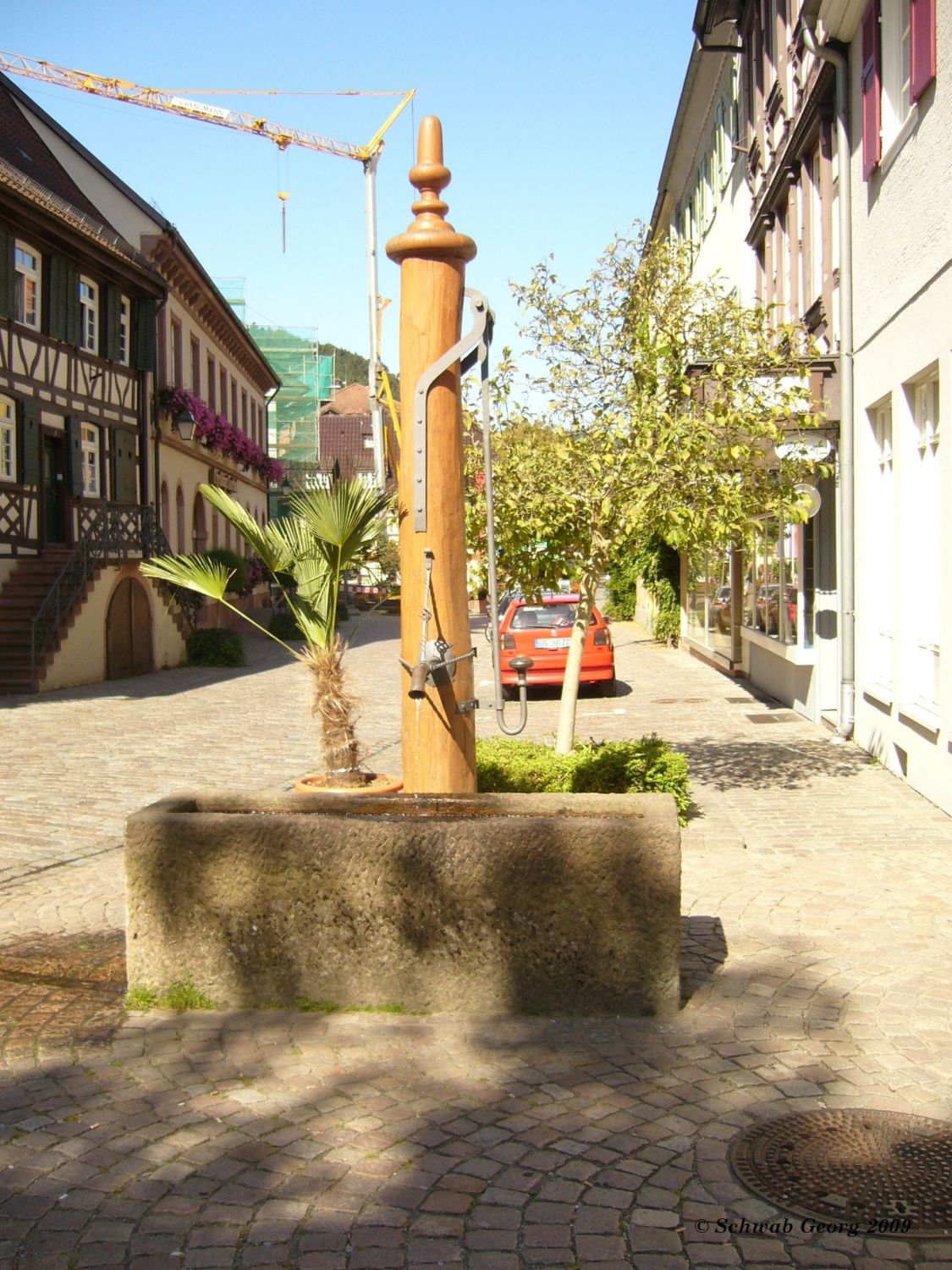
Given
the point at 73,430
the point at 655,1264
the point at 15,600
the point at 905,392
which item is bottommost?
the point at 655,1264

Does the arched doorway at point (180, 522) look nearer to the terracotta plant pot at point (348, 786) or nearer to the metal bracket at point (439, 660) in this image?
the terracotta plant pot at point (348, 786)

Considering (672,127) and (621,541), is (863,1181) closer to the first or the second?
(621,541)

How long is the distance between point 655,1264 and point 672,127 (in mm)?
26097

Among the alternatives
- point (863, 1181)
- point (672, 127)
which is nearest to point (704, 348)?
point (863, 1181)

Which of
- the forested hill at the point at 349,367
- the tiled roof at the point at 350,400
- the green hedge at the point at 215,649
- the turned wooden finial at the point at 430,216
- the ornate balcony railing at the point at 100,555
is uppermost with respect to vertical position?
the forested hill at the point at 349,367

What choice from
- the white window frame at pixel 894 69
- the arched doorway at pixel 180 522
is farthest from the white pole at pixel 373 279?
the white window frame at pixel 894 69

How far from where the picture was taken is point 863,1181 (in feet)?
11.9

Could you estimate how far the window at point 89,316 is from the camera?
2372 centimetres

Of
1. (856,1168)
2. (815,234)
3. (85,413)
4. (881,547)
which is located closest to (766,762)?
(881,547)

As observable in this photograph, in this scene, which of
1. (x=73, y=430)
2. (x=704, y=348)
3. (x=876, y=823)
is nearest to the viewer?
(x=876, y=823)

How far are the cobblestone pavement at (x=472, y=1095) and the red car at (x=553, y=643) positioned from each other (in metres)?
10.2

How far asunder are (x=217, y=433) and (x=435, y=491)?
27861mm

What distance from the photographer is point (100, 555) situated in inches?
853

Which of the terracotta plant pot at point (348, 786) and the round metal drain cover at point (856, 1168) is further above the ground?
the terracotta plant pot at point (348, 786)
